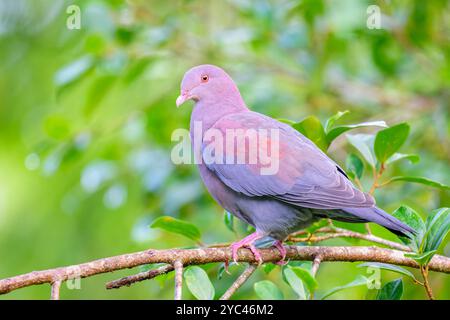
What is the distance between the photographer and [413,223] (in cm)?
280

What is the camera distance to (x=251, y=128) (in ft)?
11.2

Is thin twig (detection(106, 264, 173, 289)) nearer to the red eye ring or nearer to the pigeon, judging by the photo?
the pigeon

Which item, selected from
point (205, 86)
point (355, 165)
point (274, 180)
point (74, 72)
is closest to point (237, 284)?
point (274, 180)

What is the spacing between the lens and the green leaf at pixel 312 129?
A: 10.1 feet

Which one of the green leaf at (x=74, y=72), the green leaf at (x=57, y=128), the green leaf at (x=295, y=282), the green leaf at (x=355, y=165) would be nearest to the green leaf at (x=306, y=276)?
the green leaf at (x=295, y=282)

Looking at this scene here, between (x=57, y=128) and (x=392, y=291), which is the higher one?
(x=57, y=128)

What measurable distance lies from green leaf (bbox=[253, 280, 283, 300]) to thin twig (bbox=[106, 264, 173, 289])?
323 millimetres

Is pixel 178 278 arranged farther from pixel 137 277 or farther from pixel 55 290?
pixel 55 290

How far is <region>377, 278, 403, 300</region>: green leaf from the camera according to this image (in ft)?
9.01

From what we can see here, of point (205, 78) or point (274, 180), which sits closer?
point (274, 180)

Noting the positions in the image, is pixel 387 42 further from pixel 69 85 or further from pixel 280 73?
pixel 69 85

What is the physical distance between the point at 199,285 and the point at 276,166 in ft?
3.21

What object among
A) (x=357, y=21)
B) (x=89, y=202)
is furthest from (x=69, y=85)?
(x=357, y=21)

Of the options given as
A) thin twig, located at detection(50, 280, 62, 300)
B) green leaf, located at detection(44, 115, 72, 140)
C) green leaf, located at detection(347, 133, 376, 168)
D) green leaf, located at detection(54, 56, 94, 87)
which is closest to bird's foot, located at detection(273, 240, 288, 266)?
green leaf, located at detection(347, 133, 376, 168)
